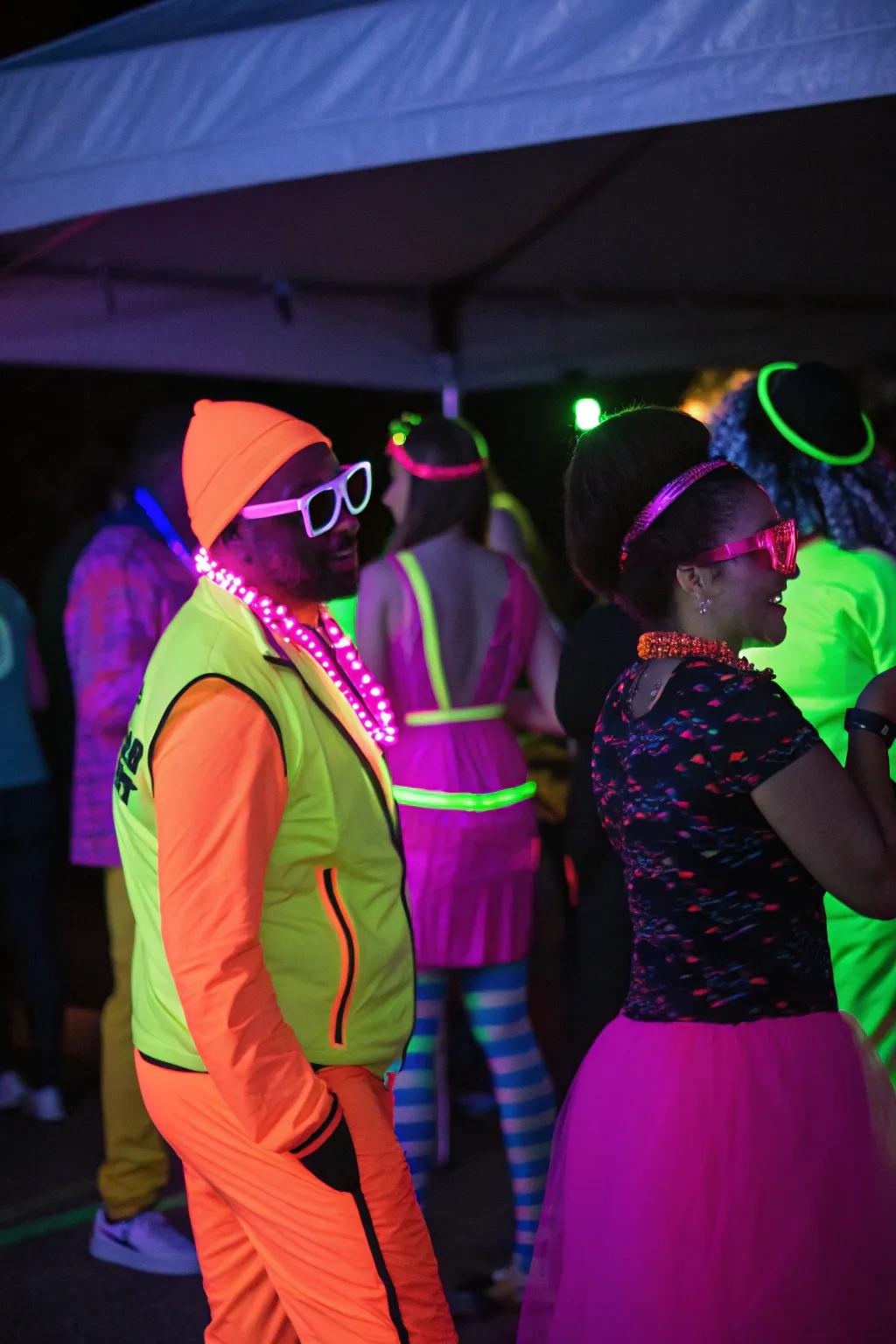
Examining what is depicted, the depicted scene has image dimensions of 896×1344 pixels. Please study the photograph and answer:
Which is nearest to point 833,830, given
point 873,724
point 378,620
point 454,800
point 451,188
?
Result: point 873,724

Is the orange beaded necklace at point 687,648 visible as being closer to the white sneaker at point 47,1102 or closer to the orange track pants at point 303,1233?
the orange track pants at point 303,1233

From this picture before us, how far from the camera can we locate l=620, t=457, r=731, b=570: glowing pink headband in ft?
7.07

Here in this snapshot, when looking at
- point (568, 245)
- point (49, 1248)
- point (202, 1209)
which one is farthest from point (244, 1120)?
point (568, 245)

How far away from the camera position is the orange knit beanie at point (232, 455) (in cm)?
233

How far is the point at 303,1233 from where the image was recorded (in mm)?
2070

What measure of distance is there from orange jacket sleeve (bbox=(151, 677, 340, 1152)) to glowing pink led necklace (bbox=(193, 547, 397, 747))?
251mm

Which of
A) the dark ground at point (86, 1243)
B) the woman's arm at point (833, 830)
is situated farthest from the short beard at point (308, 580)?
the dark ground at point (86, 1243)

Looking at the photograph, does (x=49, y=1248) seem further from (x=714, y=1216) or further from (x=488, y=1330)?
(x=714, y=1216)

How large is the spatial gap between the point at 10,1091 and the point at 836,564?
3.56 m

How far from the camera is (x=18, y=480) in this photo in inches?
423

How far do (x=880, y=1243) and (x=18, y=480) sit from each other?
32.0 ft

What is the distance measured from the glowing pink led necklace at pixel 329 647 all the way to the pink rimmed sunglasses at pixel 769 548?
2.14ft

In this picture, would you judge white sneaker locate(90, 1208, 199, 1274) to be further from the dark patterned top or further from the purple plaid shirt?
the dark patterned top

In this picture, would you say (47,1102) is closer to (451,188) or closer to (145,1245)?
(145,1245)
